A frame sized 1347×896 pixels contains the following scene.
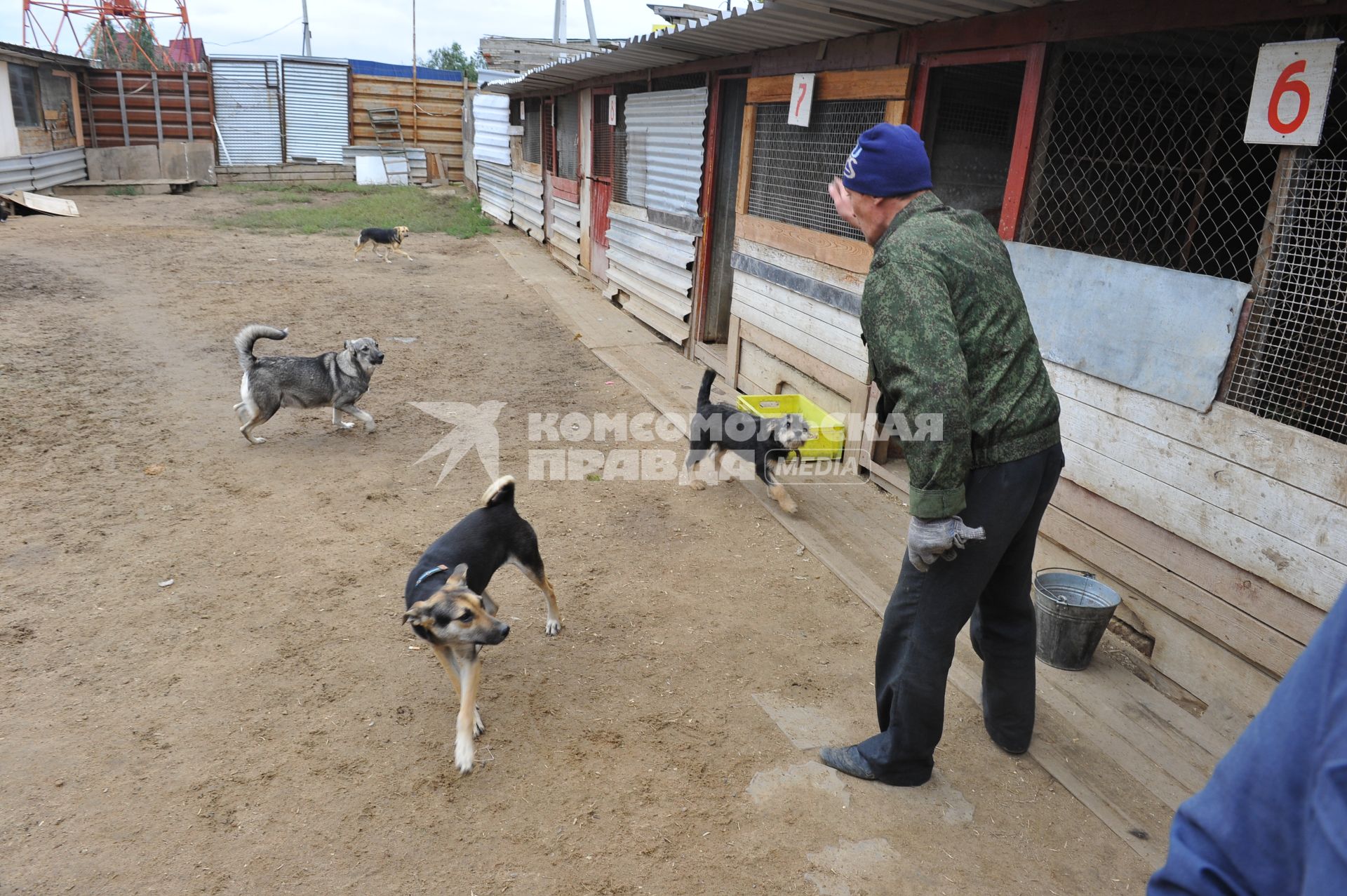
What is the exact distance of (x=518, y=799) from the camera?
120 inches

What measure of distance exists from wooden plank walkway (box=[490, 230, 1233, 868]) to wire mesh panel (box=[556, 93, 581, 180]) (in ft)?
29.7

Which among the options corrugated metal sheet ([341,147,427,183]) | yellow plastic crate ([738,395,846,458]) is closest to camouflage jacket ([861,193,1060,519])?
yellow plastic crate ([738,395,846,458])

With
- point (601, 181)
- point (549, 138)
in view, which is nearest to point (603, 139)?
point (601, 181)

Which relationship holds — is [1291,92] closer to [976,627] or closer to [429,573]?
[976,627]

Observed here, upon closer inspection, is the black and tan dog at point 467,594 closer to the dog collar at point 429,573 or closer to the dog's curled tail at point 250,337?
the dog collar at point 429,573

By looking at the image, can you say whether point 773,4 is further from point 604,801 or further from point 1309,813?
point 1309,813

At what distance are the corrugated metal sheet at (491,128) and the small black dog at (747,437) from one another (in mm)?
15171

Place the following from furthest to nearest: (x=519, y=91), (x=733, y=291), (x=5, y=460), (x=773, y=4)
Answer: (x=519, y=91), (x=733, y=291), (x=5, y=460), (x=773, y=4)

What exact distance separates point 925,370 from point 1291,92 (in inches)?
83.6

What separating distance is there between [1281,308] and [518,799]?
3.56m

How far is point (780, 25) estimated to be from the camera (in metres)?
5.80

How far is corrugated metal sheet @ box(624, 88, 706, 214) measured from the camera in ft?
28.3

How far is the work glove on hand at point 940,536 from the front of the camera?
254cm

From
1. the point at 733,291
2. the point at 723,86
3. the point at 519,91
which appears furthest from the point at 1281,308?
the point at 519,91
